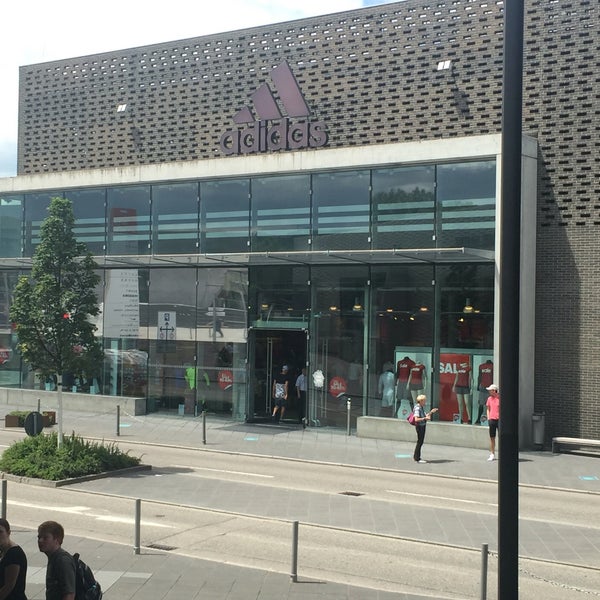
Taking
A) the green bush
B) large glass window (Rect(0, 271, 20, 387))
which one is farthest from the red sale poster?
large glass window (Rect(0, 271, 20, 387))

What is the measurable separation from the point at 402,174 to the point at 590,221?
591 cm

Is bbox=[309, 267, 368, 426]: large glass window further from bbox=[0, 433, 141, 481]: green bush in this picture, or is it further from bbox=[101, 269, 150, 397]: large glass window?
bbox=[0, 433, 141, 481]: green bush

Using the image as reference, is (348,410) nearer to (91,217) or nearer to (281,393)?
(281,393)

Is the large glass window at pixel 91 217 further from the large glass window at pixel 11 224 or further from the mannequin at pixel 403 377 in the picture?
the mannequin at pixel 403 377

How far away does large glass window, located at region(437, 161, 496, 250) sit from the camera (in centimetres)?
2686

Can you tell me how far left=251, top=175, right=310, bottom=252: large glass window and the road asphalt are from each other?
6355 millimetres

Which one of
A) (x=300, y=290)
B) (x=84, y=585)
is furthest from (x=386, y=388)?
(x=84, y=585)

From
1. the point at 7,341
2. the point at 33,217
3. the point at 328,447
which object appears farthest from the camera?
the point at 7,341

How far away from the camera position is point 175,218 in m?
32.7

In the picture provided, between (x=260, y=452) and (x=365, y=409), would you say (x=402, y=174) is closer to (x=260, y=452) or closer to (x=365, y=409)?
(x=365, y=409)

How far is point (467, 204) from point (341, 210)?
4257 millimetres

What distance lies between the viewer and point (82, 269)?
2198 cm

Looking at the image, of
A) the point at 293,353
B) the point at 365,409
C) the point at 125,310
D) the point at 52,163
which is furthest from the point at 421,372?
the point at 52,163

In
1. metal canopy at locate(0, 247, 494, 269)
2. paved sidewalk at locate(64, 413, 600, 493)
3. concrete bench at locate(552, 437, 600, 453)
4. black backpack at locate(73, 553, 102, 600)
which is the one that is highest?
metal canopy at locate(0, 247, 494, 269)
